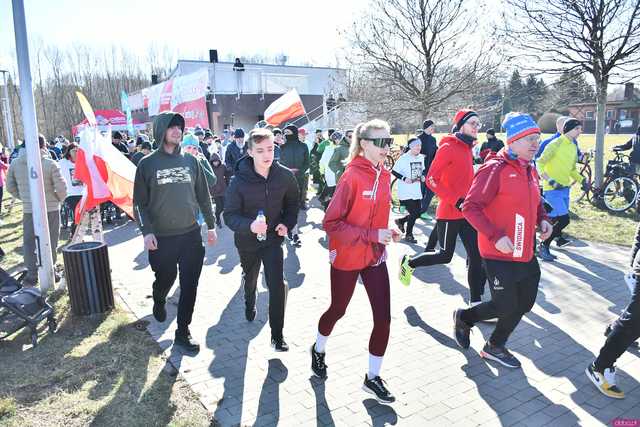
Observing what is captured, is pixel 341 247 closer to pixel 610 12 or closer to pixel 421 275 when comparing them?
pixel 421 275

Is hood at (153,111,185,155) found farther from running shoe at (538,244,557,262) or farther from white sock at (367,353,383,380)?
running shoe at (538,244,557,262)

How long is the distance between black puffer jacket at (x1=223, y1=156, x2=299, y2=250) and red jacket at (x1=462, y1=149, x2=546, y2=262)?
1612mm

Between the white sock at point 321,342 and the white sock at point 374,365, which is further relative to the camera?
the white sock at point 321,342

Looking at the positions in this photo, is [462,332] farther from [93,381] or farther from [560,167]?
[560,167]

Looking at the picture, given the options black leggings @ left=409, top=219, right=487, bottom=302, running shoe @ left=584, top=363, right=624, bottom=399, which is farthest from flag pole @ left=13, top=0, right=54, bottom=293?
running shoe @ left=584, top=363, right=624, bottom=399

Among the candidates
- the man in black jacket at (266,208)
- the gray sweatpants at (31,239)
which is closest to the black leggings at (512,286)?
the man in black jacket at (266,208)

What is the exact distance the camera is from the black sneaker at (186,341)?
15.1ft

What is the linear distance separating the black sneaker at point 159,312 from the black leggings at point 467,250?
9.94 ft

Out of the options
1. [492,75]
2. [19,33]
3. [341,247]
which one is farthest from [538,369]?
[492,75]

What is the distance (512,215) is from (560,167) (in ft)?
12.8

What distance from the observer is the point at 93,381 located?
4.11 meters

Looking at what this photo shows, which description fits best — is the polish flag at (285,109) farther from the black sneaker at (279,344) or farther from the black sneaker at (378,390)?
the black sneaker at (378,390)

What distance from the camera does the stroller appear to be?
482 cm

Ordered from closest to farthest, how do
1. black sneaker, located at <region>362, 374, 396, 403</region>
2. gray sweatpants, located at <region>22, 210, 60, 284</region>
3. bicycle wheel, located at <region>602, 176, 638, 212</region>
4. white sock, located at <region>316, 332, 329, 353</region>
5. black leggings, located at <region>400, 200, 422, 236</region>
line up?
black sneaker, located at <region>362, 374, 396, 403</region> < white sock, located at <region>316, 332, 329, 353</region> < gray sweatpants, located at <region>22, 210, 60, 284</region> < black leggings, located at <region>400, 200, 422, 236</region> < bicycle wheel, located at <region>602, 176, 638, 212</region>
